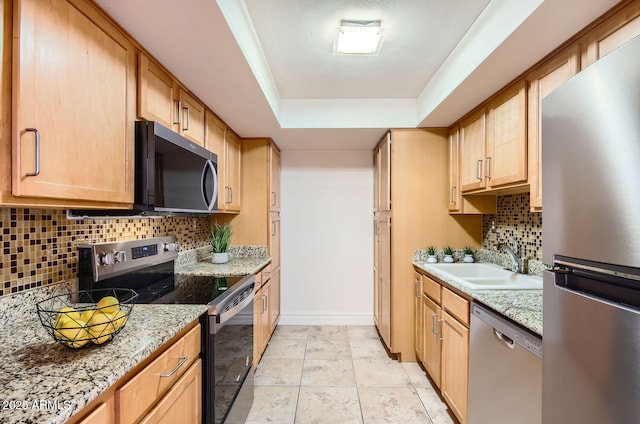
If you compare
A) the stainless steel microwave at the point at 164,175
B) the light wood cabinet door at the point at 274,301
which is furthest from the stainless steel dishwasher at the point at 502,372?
the light wood cabinet door at the point at 274,301

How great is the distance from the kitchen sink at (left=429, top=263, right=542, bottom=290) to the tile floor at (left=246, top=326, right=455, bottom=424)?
2.92 ft

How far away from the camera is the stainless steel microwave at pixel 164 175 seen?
53.2 inches

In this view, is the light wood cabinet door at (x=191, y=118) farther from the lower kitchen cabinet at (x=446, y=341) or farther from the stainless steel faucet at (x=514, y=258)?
the stainless steel faucet at (x=514, y=258)

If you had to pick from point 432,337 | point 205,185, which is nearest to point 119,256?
point 205,185

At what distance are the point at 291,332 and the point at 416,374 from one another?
1.40m

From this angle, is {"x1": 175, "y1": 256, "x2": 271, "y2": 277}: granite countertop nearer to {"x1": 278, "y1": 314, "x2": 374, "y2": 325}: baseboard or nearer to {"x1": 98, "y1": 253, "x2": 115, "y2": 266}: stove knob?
{"x1": 98, "y1": 253, "x2": 115, "y2": 266}: stove knob

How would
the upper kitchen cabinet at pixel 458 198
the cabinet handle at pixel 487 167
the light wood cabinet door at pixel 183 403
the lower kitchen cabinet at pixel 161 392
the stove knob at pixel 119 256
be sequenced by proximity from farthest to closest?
the upper kitchen cabinet at pixel 458 198 → the cabinet handle at pixel 487 167 → the stove knob at pixel 119 256 → the light wood cabinet door at pixel 183 403 → the lower kitchen cabinet at pixel 161 392

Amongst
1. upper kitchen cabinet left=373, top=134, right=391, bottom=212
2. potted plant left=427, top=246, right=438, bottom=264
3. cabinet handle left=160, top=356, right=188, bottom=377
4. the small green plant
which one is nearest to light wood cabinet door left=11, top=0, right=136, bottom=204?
cabinet handle left=160, top=356, right=188, bottom=377

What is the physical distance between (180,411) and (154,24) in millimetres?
1572

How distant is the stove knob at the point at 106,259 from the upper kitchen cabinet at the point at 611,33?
7.73ft

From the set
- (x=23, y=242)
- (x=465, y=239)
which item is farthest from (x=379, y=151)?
(x=23, y=242)

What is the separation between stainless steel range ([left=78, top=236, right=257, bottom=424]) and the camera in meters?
1.38

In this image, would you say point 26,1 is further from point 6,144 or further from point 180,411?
point 180,411

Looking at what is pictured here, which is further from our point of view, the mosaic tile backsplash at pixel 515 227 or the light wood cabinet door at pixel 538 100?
the mosaic tile backsplash at pixel 515 227
